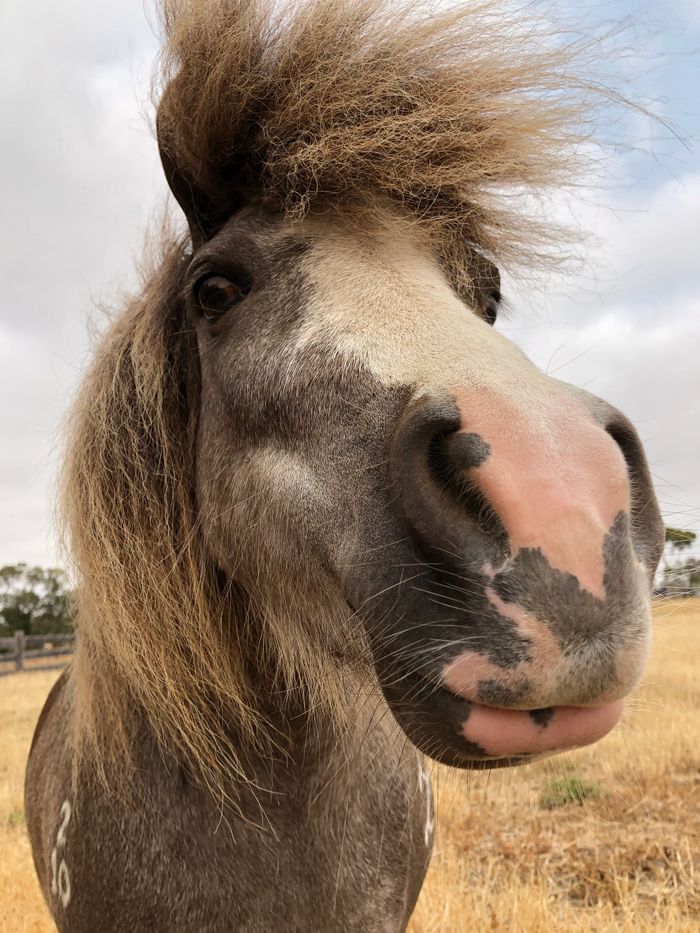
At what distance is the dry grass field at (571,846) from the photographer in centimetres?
376

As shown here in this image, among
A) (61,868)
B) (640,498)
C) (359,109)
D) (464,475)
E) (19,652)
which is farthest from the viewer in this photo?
(19,652)

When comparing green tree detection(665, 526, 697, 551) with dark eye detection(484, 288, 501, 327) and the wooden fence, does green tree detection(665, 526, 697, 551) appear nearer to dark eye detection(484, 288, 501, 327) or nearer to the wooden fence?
dark eye detection(484, 288, 501, 327)

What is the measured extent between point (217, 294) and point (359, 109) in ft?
2.23

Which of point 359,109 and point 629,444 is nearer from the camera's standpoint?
point 629,444

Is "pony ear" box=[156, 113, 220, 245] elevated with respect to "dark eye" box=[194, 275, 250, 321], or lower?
elevated

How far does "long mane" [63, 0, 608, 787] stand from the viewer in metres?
2.04

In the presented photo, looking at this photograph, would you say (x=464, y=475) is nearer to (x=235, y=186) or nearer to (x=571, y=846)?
(x=235, y=186)

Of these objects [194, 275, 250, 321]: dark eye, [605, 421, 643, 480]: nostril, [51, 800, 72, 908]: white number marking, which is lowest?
[51, 800, 72, 908]: white number marking

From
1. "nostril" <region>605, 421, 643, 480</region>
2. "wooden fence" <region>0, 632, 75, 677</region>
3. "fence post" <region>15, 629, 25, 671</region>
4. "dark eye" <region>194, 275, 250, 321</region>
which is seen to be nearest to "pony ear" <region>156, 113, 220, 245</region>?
"dark eye" <region>194, 275, 250, 321</region>

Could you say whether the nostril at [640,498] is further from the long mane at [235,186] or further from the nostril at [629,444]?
the long mane at [235,186]

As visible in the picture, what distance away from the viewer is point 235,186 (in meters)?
2.26

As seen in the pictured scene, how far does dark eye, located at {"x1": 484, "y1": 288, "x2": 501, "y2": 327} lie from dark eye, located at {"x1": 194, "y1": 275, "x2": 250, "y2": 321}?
0.92 meters

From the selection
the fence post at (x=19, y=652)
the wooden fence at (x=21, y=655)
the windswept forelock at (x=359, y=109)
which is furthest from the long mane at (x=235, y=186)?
the fence post at (x=19, y=652)

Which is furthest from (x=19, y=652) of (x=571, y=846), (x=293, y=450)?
(x=293, y=450)
